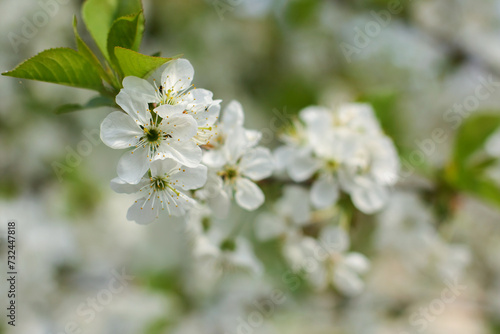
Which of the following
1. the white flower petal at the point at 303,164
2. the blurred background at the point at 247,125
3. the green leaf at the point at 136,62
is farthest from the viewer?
the blurred background at the point at 247,125

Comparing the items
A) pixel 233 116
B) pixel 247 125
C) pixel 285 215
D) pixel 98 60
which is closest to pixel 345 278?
pixel 285 215

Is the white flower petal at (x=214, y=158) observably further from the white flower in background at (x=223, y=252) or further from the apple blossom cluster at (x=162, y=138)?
the white flower in background at (x=223, y=252)

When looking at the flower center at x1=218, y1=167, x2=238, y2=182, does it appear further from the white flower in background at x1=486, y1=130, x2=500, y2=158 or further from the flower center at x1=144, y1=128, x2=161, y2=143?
the white flower in background at x1=486, y1=130, x2=500, y2=158

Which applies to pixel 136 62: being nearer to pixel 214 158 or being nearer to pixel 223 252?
pixel 214 158

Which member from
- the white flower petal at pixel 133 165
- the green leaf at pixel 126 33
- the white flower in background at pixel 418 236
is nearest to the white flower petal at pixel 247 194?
the white flower petal at pixel 133 165

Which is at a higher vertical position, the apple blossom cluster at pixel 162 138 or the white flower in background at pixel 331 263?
the white flower in background at pixel 331 263

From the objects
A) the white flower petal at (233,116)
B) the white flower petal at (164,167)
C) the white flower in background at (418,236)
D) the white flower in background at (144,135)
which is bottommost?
the white flower petal at (164,167)

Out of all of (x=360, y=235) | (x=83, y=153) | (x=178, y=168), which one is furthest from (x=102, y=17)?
(x=83, y=153)

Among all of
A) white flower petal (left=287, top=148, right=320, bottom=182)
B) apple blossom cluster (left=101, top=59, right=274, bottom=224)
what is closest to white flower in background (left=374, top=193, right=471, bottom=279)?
white flower petal (left=287, top=148, right=320, bottom=182)
